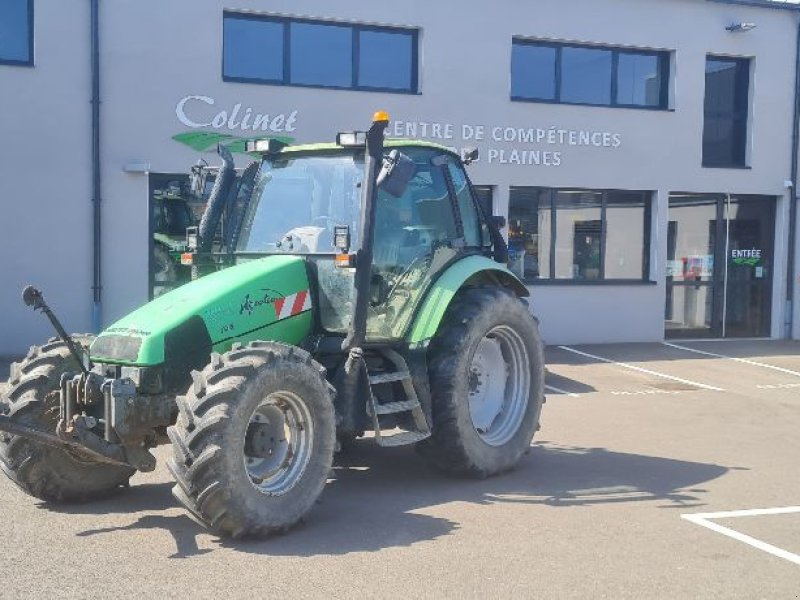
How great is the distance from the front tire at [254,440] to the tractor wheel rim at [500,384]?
82.8 inches

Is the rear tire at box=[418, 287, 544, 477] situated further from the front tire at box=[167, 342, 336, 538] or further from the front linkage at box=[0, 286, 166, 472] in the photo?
the front linkage at box=[0, 286, 166, 472]

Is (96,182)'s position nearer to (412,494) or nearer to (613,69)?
(412,494)

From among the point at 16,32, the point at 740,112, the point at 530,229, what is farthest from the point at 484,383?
the point at 740,112

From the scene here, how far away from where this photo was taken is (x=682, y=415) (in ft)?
35.7

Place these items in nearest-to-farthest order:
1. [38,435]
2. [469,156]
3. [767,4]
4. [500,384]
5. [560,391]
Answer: [38,435], [469,156], [500,384], [560,391], [767,4]

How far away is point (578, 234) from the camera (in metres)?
17.0

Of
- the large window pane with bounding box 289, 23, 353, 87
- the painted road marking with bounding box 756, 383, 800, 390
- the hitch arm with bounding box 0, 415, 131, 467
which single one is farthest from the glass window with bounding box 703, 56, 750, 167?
the hitch arm with bounding box 0, 415, 131, 467

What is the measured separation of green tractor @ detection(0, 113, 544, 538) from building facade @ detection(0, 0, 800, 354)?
7.23 meters

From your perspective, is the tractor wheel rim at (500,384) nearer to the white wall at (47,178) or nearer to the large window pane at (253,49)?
the white wall at (47,178)

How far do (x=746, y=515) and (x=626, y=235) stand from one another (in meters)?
11.4

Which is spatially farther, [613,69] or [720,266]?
[720,266]

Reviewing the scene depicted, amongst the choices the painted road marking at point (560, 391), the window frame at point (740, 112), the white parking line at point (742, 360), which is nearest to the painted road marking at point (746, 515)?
the painted road marking at point (560, 391)

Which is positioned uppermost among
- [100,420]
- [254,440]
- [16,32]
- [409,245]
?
[16,32]

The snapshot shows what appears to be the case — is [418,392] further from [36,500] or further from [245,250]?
[36,500]
